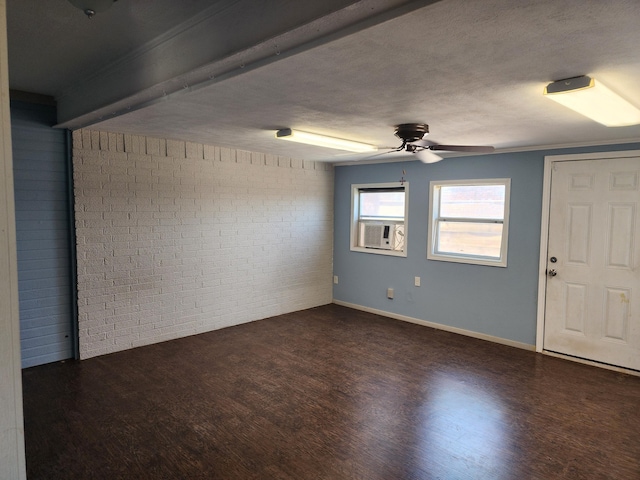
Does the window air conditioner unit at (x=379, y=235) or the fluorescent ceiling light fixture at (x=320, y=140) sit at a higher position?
the fluorescent ceiling light fixture at (x=320, y=140)

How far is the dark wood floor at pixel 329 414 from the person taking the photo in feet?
8.25

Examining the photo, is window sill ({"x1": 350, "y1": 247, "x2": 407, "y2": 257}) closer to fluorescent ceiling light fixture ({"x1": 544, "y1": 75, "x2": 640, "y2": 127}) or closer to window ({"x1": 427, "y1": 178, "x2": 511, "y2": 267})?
window ({"x1": 427, "y1": 178, "x2": 511, "y2": 267})

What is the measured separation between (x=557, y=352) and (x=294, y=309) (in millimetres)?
3463

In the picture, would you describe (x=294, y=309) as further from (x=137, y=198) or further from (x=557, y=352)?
(x=557, y=352)

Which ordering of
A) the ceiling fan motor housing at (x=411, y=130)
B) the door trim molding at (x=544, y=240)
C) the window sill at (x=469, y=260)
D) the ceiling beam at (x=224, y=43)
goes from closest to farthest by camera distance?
the ceiling beam at (x=224, y=43), the ceiling fan motor housing at (x=411, y=130), the door trim molding at (x=544, y=240), the window sill at (x=469, y=260)

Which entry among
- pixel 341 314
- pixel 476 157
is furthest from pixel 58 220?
pixel 476 157

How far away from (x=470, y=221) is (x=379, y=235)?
1.40 metres

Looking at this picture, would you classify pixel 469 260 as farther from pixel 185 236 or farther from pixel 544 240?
pixel 185 236

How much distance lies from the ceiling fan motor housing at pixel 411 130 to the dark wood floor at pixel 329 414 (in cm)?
220

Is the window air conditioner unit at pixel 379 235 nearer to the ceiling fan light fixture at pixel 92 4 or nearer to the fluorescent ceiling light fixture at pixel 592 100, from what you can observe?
the fluorescent ceiling light fixture at pixel 592 100

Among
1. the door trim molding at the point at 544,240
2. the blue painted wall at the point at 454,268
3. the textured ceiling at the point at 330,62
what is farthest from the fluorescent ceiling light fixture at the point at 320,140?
the door trim molding at the point at 544,240

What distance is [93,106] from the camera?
123 inches

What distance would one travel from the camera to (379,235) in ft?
19.9

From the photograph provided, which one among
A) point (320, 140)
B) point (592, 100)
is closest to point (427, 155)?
point (320, 140)
